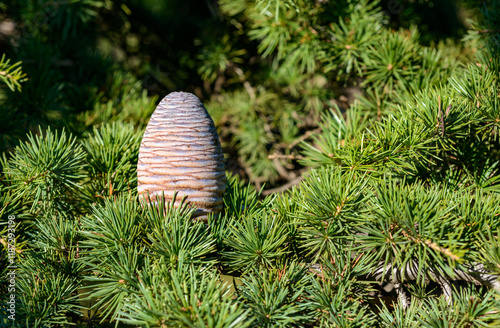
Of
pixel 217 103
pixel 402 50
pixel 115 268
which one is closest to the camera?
pixel 115 268

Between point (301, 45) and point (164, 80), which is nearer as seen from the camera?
point (301, 45)

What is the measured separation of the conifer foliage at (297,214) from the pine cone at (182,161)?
0.07ft

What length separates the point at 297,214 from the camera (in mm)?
514

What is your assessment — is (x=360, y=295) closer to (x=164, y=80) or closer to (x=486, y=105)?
(x=486, y=105)

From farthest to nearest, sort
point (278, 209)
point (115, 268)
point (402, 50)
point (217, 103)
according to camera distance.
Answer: point (217, 103) < point (402, 50) < point (278, 209) < point (115, 268)

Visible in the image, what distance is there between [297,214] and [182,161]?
0.57ft

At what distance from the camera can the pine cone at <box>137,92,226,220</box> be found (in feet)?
1.64

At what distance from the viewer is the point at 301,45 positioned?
0.80m

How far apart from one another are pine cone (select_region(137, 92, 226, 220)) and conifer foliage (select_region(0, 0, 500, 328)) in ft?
0.07

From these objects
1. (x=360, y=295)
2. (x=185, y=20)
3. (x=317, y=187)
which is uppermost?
(x=185, y=20)

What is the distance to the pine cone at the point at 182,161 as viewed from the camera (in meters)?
0.50

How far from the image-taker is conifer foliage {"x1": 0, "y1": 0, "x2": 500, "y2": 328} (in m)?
0.43

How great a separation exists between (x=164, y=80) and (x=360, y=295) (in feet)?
2.96

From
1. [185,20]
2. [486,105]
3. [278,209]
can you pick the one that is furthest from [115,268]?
[185,20]
